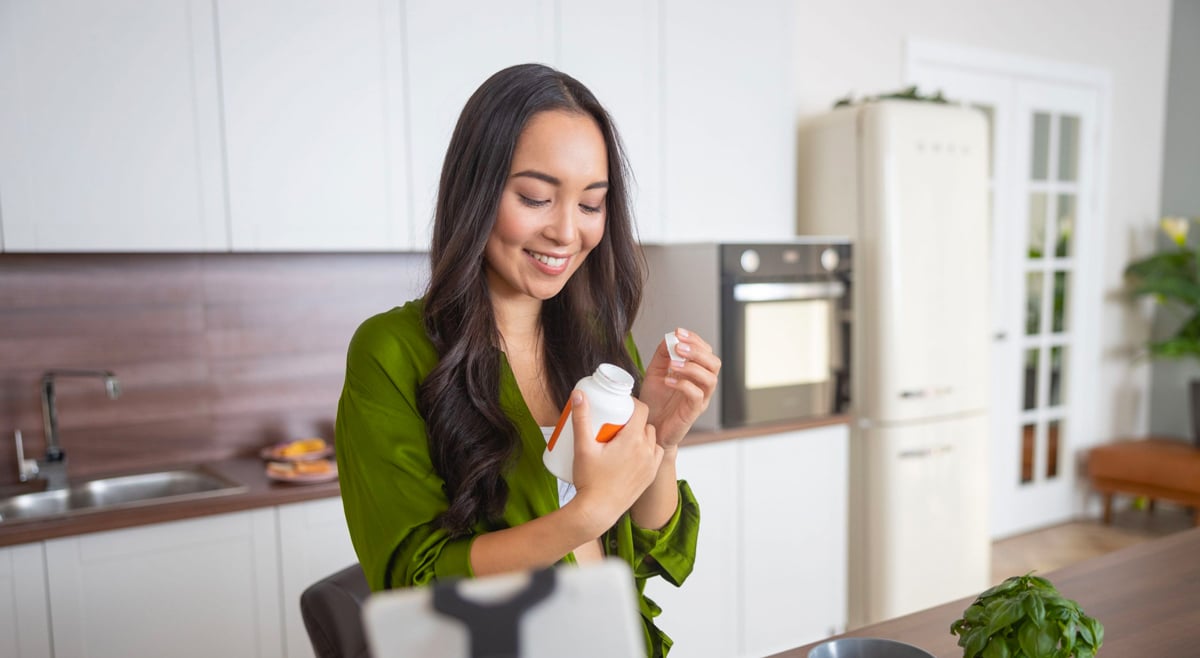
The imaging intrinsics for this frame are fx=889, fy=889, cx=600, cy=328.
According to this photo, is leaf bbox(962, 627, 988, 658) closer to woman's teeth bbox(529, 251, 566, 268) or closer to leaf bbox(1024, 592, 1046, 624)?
leaf bbox(1024, 592, 1046, 624)

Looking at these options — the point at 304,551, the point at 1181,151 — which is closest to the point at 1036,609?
the point at 304,551

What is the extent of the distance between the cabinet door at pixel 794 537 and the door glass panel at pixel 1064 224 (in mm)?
2328

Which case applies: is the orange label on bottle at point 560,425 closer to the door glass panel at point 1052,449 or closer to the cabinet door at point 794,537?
the cabinet door at point 794,537

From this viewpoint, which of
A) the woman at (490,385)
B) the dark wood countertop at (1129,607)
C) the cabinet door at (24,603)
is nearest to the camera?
the woman at (490,385)

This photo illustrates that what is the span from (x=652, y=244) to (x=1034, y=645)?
2291 mm

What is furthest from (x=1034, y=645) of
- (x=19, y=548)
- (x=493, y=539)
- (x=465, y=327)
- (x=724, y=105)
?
(x=724, y=105)

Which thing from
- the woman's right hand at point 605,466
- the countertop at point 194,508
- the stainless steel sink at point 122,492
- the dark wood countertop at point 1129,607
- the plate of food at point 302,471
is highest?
the woman's right hand at point 605,466

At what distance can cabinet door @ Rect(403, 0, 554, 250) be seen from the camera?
2.55 metres

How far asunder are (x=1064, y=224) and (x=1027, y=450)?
3.98ft

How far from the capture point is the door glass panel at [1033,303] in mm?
4602

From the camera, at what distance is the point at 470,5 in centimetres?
262

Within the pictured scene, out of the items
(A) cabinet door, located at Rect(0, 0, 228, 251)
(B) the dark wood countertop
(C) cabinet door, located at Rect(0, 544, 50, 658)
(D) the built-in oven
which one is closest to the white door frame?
(D) the built-in oven

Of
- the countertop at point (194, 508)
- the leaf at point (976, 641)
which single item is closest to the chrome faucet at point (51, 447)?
the countertop at point (194, 508)

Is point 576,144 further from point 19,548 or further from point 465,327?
point 19,548
